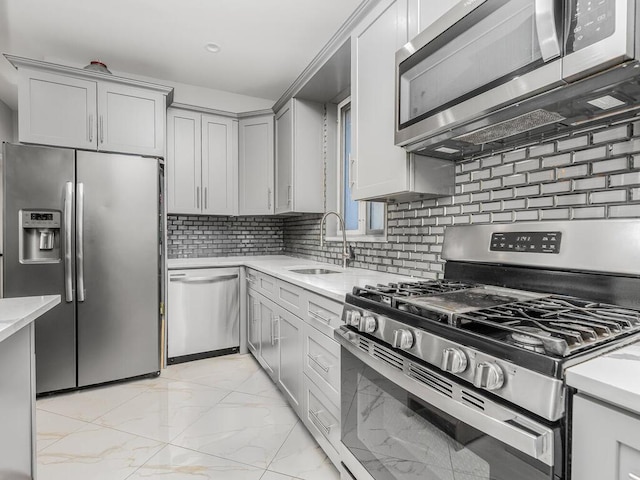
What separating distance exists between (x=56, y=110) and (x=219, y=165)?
51.6 inches

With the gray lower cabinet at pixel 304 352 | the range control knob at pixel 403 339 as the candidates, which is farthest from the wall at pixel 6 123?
the range control knob at pixel 403 339

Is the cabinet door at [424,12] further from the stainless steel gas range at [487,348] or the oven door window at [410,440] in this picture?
the oven door window at [410,440]

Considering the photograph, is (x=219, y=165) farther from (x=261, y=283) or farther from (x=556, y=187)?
(x=556, y=187)

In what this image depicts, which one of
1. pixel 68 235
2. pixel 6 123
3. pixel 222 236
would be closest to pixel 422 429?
pixel 68 235

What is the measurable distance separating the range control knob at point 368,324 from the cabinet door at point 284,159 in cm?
195

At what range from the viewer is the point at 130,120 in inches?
106

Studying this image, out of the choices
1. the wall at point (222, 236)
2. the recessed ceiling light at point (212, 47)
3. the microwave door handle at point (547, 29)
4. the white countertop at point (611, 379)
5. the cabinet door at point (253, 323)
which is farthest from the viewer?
the wall at point (222, 236)

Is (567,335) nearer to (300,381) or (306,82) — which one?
(300,381)

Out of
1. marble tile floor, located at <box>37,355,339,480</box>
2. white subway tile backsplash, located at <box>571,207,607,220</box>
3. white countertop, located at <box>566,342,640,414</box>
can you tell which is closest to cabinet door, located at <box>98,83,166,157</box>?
marble tile floor, located at <box>37,355,339,480</box>

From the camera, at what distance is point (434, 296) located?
1199mm

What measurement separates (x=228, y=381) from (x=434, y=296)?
6.52 ft

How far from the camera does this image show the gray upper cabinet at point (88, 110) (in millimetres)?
2402

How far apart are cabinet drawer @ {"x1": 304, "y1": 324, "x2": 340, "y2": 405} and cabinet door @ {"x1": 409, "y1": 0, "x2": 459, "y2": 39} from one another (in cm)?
142

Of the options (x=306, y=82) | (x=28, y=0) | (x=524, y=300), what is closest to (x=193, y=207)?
(x=306, y=82)
